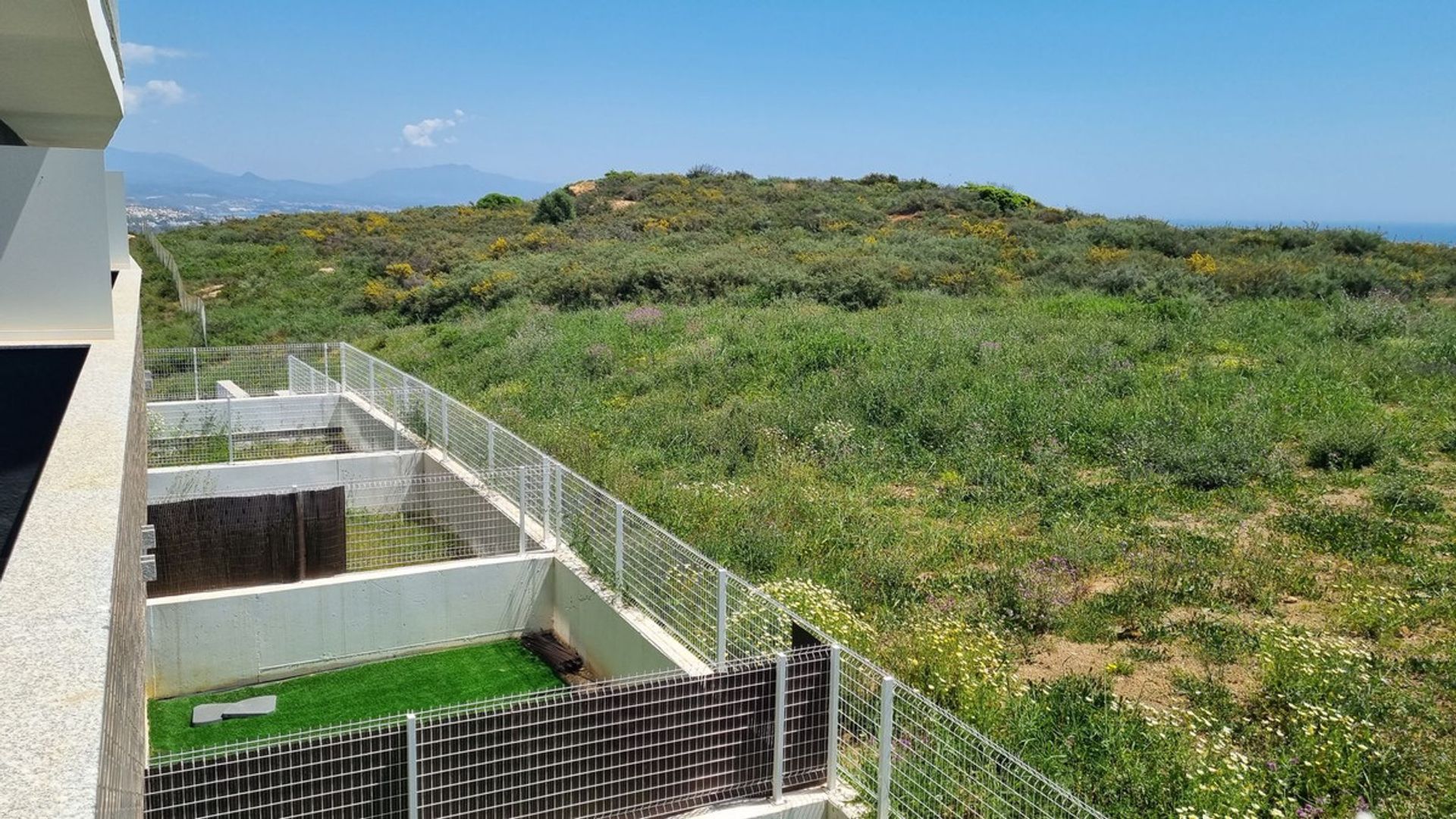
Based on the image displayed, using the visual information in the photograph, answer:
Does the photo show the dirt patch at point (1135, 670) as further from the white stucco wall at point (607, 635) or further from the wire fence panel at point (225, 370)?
the wire fence panel at point (225, 370)

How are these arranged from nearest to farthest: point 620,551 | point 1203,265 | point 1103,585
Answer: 1. point 620,551
2. point 1103,585
3. point 1203,265

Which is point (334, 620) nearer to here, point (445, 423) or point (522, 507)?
point (522, 507)

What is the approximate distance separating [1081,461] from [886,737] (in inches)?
283

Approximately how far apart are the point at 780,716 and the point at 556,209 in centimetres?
3848

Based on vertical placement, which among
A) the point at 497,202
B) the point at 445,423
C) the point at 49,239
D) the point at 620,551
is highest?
the point at 497,202

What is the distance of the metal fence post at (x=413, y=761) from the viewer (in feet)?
14.7

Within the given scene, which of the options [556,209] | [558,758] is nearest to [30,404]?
[558,758]

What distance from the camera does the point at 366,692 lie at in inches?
309

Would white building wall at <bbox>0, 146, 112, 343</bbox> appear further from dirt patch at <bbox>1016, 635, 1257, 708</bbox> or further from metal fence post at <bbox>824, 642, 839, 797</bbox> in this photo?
dirt patch at <bbox>1016, 635, 1257, 708</bbox>

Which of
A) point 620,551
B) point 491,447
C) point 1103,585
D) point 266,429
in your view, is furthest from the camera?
point 266,429

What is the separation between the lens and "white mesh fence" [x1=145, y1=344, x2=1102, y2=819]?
15.1ft

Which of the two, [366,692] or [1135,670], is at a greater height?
[1135,670]

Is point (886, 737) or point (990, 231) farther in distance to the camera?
point (990, 231)

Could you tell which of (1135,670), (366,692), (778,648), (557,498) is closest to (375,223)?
(557,498)
